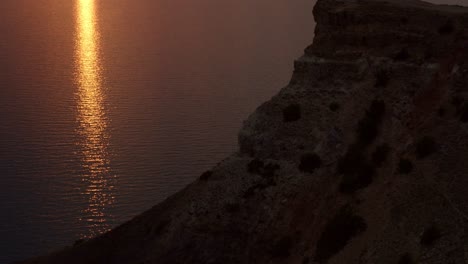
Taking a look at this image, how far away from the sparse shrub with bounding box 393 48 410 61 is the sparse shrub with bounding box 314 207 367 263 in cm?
677

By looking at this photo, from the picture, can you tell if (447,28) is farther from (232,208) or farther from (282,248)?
(232,208)

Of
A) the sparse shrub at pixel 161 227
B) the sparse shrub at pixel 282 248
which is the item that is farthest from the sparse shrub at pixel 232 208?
the sparse shrub at pixel 161 227

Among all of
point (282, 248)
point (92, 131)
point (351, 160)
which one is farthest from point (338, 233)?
point (92, 131)

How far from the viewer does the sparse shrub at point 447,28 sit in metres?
27.3

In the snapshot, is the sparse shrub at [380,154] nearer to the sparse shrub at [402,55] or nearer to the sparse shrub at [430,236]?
the sparse shrub at [402,55]

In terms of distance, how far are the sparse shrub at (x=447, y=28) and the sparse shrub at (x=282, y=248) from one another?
31.2ft

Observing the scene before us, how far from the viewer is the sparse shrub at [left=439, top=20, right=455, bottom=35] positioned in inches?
1073

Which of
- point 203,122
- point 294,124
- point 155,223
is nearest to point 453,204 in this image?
point 294,124

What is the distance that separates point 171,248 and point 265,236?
4097mm

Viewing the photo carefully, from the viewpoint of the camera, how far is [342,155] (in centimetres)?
2695

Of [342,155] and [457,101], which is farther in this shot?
[342,155]

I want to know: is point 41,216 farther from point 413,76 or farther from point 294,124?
point 413,76

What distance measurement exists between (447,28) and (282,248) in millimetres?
10104

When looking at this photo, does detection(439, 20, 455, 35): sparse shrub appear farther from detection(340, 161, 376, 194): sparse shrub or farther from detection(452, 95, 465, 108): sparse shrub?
detection(340, 161, 376, 194): sparse shrub
